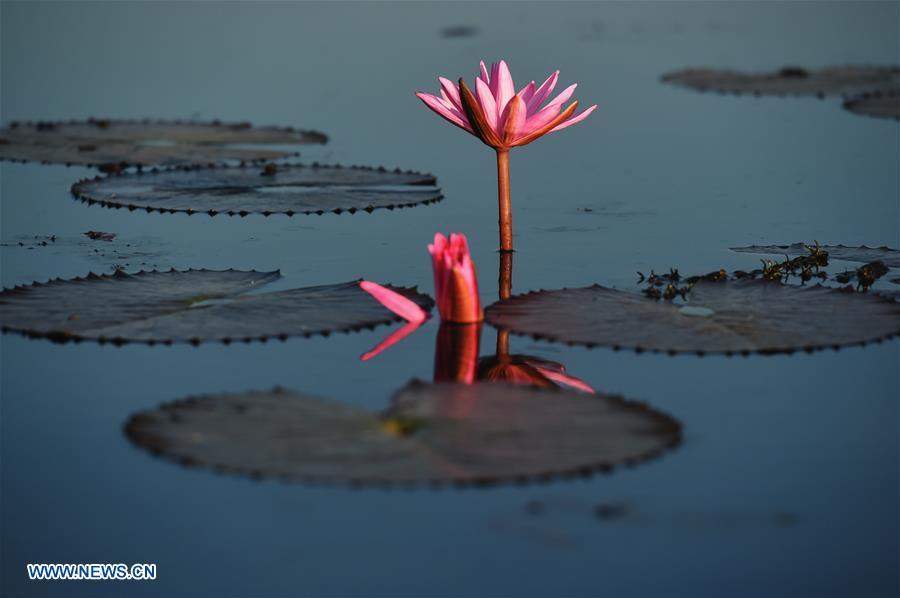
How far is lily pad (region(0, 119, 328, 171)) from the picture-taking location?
6.54 meters

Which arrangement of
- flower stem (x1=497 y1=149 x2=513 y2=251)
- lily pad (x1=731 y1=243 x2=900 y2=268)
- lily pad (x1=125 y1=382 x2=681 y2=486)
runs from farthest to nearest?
lily pad (x1=731 y1=243 x2=900 y2=268), flower stem (x1=497 y1=149 x2=513 y2=251), lily pad (x1=125 y1=382 x2=681 y2=486)

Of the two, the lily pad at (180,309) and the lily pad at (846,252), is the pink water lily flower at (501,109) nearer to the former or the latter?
the lily pad at (180,309)

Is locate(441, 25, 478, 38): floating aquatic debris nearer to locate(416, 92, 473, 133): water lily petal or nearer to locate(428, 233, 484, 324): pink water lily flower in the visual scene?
locate(416, 92, 473, 133): water lily petal

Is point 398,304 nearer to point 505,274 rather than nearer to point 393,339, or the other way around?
point 393,339

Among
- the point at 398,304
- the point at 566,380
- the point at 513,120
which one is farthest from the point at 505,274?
the point at 566,380

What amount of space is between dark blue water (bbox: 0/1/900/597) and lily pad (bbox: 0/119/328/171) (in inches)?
6.7

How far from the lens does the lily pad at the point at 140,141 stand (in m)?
6.54

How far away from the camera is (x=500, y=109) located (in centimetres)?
418

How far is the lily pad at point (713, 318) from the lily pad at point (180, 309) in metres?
0.39

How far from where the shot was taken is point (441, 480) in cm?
249

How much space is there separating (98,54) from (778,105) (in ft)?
18.9

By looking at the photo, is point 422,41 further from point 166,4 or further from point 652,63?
point 166,4

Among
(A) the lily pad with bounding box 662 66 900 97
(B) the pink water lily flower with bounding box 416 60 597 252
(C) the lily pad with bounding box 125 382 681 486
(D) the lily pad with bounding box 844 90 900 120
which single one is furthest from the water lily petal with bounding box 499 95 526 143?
(A) the lily pad with bounding box 662 66 900 97

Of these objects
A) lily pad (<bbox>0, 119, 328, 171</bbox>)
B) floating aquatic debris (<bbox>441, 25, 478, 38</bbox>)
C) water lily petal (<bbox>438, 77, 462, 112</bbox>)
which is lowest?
lily pad (<bbox>0, 119, 328, 171</bbox>)
